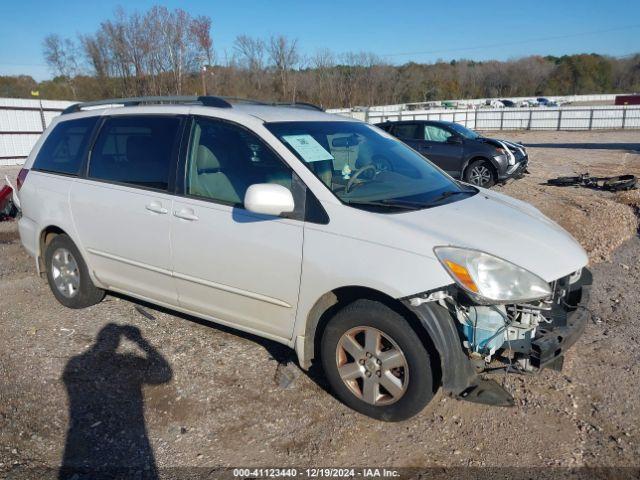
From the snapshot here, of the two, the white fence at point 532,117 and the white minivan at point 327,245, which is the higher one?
the white fence at point 532,117

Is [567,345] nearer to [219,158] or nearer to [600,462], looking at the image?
[600,462]

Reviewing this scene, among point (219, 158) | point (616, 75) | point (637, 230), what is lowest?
point (637, 230)

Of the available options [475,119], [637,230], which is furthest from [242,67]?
[637,230]

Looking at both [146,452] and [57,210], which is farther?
[57,210]

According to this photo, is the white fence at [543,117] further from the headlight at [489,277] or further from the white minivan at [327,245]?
the headlight at [489,277]

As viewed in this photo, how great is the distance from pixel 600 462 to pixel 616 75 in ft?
356

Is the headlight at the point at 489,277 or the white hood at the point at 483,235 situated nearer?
the headlight at the point at 489,277

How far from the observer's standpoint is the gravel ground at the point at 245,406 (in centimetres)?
283

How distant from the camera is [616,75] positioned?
304ft

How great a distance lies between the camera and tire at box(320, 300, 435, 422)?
2834 millimetres

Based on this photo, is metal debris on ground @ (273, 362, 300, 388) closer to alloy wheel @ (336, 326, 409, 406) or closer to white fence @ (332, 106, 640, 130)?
alloy wheel @ (336, 326, 409, 406)

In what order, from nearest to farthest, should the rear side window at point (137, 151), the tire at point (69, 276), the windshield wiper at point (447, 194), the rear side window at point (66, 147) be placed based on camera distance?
the windshield wiper at point (447, 194) → the rear side window at point (137, 151) → the rear side window at point (66, 147) → the tire at point (69, 276)

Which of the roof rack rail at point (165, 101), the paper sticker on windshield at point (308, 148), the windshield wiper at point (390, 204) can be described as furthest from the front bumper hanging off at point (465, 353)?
the roof rack rail at point (165, 101)

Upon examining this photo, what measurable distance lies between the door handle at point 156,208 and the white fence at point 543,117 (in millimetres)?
30911
